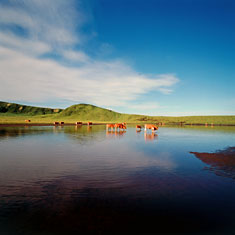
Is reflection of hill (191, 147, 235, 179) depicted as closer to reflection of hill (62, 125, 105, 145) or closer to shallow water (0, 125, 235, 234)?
shallow water (0, 125, 235, 234)

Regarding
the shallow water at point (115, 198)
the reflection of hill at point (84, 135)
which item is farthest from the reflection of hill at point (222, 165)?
the reflection of hill at point (84, 135)

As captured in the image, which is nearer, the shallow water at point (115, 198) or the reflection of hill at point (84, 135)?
the shallow water at point (115, 198)

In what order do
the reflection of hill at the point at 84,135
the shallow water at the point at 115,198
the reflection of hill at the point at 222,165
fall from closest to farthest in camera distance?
1. the shallow water at the point at 115,198
2. the reflection of hill at the point at 222,165
3. the reflection of hill at the point at 84,135

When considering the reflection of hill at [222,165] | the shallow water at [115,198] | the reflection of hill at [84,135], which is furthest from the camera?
the reflection of hill at [84,135]

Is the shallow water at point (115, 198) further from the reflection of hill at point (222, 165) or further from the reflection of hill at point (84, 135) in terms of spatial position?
the reflection of hill at point (84, 135)

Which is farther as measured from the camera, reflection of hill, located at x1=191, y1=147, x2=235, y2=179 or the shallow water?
reflection of hill, located at x1=191, y1=147, x2=235, y2=179

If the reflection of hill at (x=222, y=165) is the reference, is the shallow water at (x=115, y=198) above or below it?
below

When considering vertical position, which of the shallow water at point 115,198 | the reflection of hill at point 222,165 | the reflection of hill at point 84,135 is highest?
the reflection of hill at point 84,135

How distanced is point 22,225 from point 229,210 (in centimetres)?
715

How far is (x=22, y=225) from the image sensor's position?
5125 millimetres

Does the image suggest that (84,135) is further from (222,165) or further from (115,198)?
(115,198)

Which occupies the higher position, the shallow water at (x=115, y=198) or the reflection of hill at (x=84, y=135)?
the reflection of hill at (x=84, y=135)

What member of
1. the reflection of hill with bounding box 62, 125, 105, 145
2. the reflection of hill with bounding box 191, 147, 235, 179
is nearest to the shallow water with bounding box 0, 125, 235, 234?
the reflection of hill with bounding box 191, 147, 235, 179

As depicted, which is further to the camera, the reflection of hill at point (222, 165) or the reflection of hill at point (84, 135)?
the reflection of hill at point (84, 135)
